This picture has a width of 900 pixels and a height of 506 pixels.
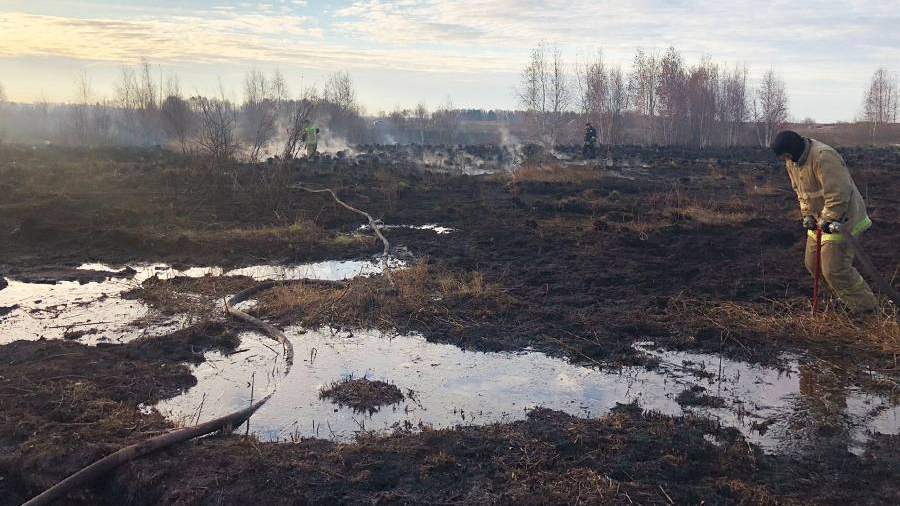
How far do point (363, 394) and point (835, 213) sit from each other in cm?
462

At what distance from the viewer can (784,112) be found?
47.7 meters

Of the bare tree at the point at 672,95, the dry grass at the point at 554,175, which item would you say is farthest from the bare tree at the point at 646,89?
the dry grass at the point at 554,175

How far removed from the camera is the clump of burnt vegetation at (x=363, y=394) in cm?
477

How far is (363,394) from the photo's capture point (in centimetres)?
489

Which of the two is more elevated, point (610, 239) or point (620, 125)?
point (620, 125)

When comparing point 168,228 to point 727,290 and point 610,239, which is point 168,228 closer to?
point 610,239

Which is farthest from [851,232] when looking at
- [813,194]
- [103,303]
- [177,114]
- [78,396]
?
[177,114]

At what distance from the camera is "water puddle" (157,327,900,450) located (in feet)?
14.6

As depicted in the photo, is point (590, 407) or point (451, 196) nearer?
point (590, 407)

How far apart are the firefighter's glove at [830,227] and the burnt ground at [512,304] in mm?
750

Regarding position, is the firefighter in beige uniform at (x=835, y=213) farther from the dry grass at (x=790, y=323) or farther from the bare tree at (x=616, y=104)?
the bare tree at (x=616, y=104)

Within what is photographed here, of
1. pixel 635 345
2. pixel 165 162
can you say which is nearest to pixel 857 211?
pixel 635 345

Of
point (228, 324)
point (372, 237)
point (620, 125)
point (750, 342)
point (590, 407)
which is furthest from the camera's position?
point (620, 125)

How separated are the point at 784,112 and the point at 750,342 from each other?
159 ft
